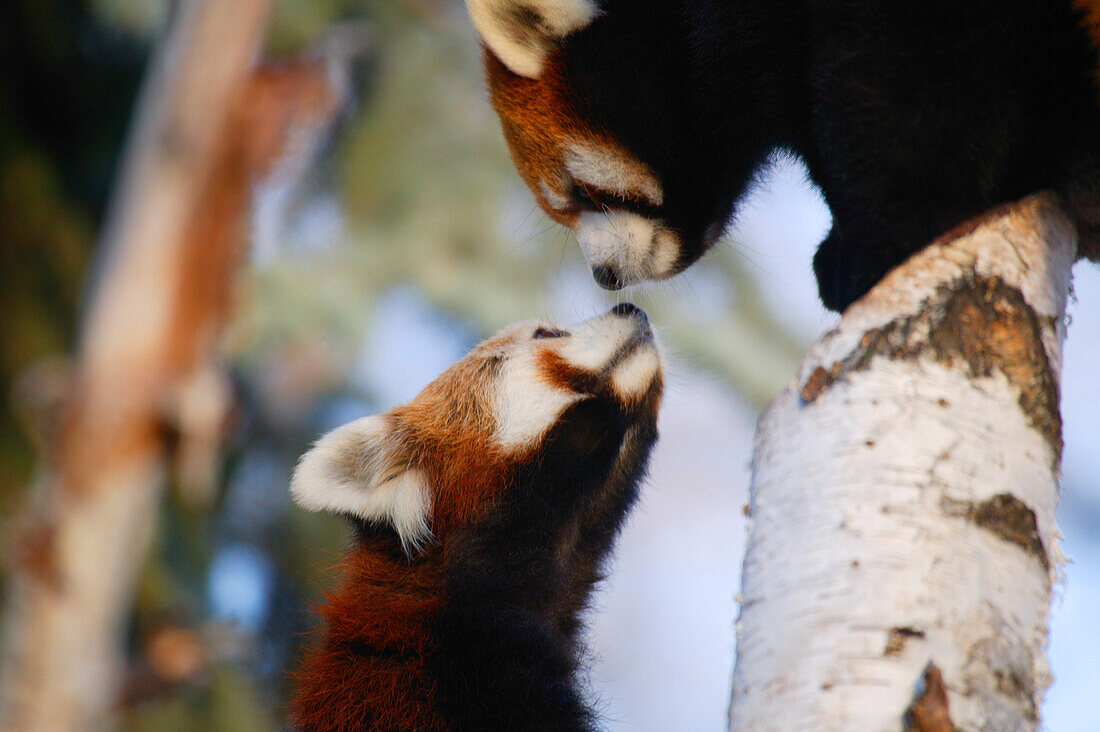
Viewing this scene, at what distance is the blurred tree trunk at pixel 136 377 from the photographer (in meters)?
3.50

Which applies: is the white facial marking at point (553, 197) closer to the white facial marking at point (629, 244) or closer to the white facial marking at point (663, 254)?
the white facial marking at point (629, 244)

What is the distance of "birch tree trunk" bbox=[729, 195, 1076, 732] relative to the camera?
853 millimetres

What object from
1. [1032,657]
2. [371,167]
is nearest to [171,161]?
[371,167]

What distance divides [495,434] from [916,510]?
3.53 feet

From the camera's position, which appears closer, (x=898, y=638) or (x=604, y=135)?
(x=898, y=638)

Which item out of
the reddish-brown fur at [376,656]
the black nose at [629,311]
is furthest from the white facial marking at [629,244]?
the reddish-brown fur at [376,656]

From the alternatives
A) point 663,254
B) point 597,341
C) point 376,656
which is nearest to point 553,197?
point 663,254

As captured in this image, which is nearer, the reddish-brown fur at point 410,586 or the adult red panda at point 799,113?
the adult red panda at point 799,113

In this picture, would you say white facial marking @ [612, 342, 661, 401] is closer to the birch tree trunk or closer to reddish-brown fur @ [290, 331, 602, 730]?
reddish-brown fur @ [290, 331, 602, 730]

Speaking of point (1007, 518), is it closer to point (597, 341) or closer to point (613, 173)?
point (597, 341)

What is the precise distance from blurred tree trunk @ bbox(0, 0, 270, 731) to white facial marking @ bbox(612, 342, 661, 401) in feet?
7.08

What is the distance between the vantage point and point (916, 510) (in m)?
0.92

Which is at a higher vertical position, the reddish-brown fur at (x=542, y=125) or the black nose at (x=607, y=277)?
the reddish-brown fur at (x=542, y=125)

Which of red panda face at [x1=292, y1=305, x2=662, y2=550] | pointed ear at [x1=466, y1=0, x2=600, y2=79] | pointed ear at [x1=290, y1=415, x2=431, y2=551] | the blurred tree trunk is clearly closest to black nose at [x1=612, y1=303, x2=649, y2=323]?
red panda face at [x1=292, y1=305, x2=662, y2=550]
